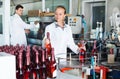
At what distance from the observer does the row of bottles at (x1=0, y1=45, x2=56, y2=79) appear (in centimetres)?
118

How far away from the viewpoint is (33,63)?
1239mm

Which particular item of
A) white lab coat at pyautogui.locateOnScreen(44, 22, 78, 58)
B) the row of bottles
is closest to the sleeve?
white lab coat at pyautogui.locateOnScreen(44, 22, 78, 58)

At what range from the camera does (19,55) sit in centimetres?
115

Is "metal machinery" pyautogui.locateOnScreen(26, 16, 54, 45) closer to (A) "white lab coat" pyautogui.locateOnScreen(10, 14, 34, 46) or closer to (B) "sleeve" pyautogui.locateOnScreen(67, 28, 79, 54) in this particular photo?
(A) "white lab coat" pyautogui.locateOnScreen(10, 14, 34, 46)

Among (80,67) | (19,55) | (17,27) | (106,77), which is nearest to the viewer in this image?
(19,55)

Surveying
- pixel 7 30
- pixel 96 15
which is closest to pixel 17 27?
pixel 7 30

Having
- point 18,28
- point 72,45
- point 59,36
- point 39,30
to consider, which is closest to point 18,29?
point 18,28

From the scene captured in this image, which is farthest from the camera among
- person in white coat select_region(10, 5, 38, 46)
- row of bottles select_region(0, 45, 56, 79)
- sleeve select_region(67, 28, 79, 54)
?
person in white coat select_region(10, 5, 38, 46)

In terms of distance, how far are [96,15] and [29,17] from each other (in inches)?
60.2

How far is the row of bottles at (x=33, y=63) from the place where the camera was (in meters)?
1.18

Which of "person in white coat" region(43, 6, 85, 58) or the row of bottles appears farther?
"person in white coat" region(43, 6, 85, 58)

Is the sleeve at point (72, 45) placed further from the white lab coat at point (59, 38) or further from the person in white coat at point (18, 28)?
the person in white coat at point (18, 28)

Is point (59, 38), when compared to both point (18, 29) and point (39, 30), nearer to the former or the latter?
point (18, 29)

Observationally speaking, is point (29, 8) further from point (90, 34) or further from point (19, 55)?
point (19, 55)
